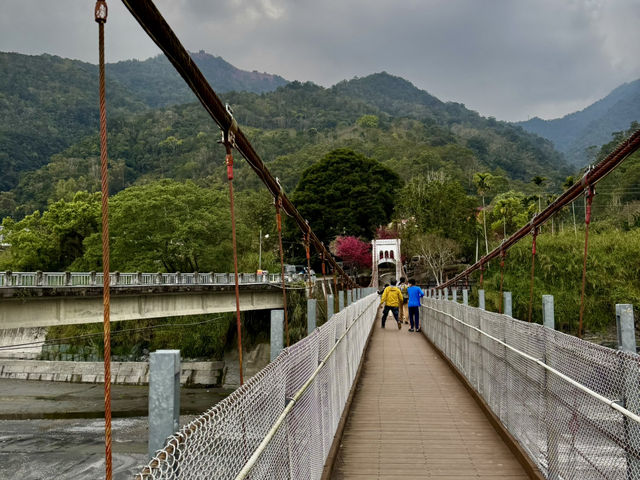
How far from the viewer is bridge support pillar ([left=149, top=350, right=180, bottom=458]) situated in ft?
7.57

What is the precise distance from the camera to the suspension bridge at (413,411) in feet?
8.96

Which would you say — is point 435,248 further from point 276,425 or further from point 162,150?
point 162,150

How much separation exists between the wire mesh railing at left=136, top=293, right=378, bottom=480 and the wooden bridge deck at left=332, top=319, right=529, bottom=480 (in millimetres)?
538

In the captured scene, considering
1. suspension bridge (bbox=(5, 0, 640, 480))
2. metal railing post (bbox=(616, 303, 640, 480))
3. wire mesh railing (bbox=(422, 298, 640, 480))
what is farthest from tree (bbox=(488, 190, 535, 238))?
metal railing post (bbox=(616, 303, 640, 480))

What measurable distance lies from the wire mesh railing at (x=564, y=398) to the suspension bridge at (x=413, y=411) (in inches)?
0.5

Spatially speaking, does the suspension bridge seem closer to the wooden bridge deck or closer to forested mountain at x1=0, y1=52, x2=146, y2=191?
the wooden bridge deck

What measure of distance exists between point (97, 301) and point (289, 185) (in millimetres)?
93231

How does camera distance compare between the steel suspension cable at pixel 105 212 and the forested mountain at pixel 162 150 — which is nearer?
the steel suspension cable at pixel 105 212

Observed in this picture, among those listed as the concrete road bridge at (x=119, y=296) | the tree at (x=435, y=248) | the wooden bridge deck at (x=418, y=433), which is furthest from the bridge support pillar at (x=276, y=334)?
the tree at (x=435, y=248)

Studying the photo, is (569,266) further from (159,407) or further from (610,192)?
(159,407)

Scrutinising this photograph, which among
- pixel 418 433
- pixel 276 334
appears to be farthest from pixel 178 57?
pixel 418 433

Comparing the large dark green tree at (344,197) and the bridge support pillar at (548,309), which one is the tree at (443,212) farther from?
the bridge support pillar at (548,309)

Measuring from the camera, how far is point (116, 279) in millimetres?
27125

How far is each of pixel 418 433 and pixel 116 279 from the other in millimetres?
22496
